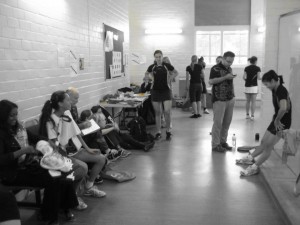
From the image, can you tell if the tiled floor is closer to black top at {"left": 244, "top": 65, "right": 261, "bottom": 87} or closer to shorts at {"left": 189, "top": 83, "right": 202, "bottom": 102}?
black top at {"left": 244, "top": 65, "right": 261, "bottom": 87}

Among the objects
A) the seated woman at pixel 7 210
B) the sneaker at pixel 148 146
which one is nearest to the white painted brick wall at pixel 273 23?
the sneaker at pixel 148 146

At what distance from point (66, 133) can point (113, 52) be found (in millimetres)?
4269

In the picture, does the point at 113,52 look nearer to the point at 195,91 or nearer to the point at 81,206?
the point at 195,91

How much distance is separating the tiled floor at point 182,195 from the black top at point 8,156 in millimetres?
606

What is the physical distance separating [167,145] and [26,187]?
11.3 feet

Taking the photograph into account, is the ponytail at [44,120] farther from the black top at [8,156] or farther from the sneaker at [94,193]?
the sneaker at [94,193]

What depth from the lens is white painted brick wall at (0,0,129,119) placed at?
357 cm

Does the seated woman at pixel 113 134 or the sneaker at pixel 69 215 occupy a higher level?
the seated woman at pixel 113 134

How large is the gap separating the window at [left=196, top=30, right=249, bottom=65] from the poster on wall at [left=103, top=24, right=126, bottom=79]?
3.76 m

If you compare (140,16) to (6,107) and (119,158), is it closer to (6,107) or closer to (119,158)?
(119,158)

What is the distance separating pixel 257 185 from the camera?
4.24 metres

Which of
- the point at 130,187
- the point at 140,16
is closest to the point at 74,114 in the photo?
the point at 130,187

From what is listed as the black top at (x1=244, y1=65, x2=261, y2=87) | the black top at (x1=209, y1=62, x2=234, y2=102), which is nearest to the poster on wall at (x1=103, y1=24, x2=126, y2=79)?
the black top at (x1=209, y1=62, x2=234, y2=102)

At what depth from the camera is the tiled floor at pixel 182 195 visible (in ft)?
11.0
